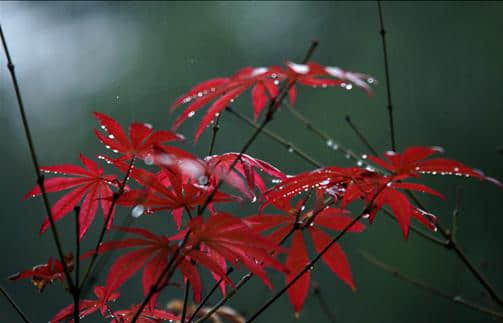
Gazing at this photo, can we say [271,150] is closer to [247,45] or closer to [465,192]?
[247,45]

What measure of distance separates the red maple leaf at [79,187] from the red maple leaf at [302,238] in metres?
0.22

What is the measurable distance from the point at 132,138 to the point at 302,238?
232 millimetres

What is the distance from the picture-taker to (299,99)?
185 inches

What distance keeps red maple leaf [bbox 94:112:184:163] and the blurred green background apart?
121 inches

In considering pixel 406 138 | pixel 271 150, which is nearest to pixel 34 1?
pixel 271 150

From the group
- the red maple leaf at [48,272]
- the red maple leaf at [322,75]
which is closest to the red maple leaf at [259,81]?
the red maple leaf at [322,75]

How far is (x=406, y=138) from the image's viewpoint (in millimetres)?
4477

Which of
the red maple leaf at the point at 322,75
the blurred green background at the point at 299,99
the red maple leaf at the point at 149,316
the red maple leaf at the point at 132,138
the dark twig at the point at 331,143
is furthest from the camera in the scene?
the blurred green background at the point at 299,99

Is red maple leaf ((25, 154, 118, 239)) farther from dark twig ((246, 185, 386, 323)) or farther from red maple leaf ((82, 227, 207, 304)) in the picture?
dark twig ((246, 185, 386, 323))

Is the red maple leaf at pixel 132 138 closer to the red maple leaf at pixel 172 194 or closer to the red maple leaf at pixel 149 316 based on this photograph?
the red maple leaf at pixel 172 194

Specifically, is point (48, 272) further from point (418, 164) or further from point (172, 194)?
point (418, 164)

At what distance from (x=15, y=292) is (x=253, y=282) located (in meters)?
1.63

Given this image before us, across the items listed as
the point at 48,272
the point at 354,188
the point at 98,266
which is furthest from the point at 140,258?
the point at 354,188

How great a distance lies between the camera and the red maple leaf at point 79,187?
0.69 meters
